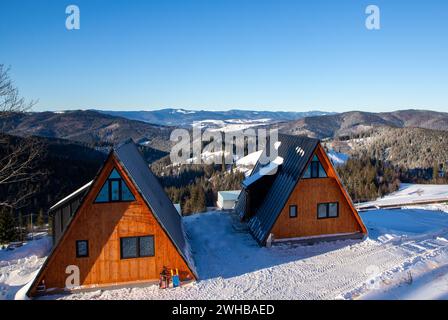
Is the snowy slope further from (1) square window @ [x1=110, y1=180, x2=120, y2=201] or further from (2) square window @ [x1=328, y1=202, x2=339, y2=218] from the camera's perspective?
(1) square window @ [x1=110, y1=180, x2=120, y2=201]

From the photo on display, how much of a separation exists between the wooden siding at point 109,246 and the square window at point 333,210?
953cm

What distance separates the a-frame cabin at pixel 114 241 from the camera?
45.4 feet

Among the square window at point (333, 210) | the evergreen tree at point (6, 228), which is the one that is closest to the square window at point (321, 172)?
the square window at point (333, 210)

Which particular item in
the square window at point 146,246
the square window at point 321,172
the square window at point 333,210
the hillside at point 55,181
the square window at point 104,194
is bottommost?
the hillside at point 55,181

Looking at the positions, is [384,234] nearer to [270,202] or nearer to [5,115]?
[270,202]

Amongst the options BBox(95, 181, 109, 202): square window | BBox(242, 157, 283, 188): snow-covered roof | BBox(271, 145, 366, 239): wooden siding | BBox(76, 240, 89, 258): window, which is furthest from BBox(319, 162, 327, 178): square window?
BBox(76, 240, 89, 258): window

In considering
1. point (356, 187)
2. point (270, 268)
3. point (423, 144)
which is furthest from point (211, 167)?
point (270, 268)

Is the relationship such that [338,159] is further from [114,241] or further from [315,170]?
[114,241]

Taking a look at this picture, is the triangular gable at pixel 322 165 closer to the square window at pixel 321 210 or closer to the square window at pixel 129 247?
the square window at pixel 321 210

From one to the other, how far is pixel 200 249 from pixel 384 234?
37.3ft

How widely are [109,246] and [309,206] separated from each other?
11269 mm

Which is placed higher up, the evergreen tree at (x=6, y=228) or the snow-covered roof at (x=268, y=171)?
the snow-covered roof at (x=268, y=171)

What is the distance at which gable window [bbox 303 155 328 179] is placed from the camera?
64.2 ft
